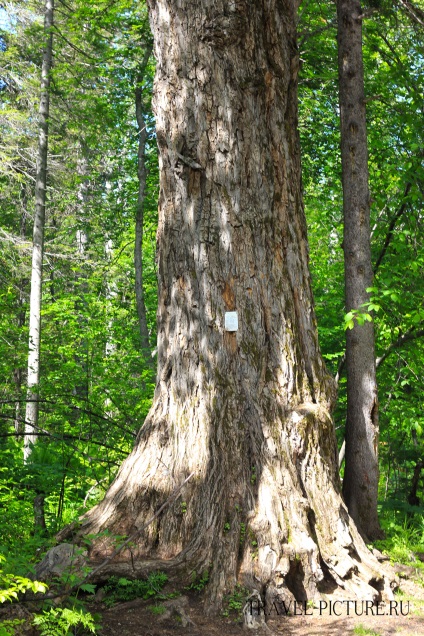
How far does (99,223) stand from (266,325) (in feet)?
35.4

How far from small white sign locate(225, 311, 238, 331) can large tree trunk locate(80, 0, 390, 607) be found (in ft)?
0.14

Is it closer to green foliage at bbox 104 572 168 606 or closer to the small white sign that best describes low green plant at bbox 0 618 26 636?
green foliage at bbox 104 572 168 606

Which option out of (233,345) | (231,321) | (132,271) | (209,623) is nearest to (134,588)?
(209,623)

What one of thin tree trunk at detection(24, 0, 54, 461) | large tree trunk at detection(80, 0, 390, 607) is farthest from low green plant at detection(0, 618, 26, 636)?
thin tree trunk at detection(24, 0, 54, 461)

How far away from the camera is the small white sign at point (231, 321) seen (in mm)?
5223

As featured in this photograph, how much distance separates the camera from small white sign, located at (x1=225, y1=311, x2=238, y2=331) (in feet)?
17.1

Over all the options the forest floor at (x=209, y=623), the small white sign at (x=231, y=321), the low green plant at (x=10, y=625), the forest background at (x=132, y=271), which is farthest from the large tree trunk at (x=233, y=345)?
the low green plant at (x=10, y=625)

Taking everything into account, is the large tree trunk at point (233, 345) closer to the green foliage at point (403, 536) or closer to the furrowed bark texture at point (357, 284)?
the green foliage at point (403, 536)

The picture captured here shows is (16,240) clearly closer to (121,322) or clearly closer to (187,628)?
(121,322)

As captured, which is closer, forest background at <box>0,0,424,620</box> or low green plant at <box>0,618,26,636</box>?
low green plant at <box>0,618,26,636</box>

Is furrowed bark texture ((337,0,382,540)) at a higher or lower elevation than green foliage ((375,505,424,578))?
higher

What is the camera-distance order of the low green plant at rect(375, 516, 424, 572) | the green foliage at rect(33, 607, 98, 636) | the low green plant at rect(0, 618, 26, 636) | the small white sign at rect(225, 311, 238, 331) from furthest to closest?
the low green plant at rect(375, 516, 424, 572) < the small white sign at rect(225, 311, 238, 331) < the green foliage at rect(33, 607, 98, 636) < the low green plant at rect(0, 618, 26, 636)

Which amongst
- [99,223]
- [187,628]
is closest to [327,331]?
[187,628]

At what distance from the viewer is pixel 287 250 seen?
5.56m
